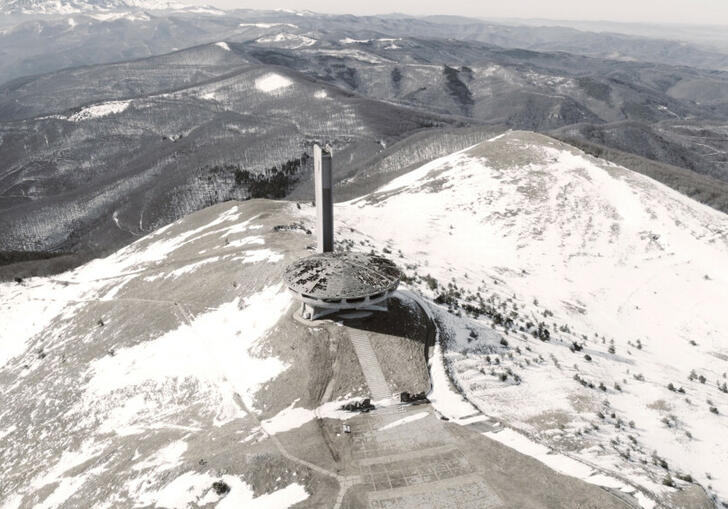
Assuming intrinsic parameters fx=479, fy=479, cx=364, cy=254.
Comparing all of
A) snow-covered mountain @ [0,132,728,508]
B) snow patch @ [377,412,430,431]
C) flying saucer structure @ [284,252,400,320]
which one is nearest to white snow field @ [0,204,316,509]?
snow-covered mountain @ [0,132,728,508]

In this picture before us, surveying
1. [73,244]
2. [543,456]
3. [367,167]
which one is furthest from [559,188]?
[73,244]

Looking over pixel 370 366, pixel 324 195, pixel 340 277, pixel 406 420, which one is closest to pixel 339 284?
pixel 340 277

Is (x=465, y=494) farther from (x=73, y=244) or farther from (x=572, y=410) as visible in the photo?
(x=73, y=244)

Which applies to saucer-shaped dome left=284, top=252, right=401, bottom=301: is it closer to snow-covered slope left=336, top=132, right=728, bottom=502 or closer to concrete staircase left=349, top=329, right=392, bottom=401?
concrete staircase left=349, top=329, right=392, bottom=401

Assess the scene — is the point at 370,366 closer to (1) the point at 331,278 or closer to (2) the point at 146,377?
(1) the point at 331,278

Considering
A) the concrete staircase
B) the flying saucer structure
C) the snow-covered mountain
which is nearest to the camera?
the snow-covered mountain

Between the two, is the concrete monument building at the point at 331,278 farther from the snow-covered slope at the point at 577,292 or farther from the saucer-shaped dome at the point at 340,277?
the snow-covered slope at the point at 577,292

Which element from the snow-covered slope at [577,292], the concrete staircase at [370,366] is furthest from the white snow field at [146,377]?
the snow-covered slope at [577,292]
